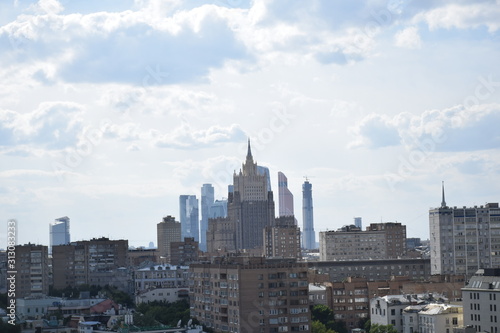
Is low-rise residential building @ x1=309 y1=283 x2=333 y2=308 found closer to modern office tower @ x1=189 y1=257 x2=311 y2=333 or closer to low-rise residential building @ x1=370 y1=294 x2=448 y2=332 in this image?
low-rise residential building @ x1=370 y1=294 x2=448 y2=332

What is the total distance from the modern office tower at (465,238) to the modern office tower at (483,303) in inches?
2011

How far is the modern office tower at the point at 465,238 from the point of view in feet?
551

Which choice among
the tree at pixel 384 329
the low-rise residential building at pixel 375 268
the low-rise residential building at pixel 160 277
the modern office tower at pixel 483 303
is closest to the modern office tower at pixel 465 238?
the low-rise residential building at pixel 375 268

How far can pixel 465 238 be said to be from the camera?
169m

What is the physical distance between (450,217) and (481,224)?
4.99 m

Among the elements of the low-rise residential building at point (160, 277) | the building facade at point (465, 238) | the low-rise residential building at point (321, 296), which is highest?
the building facade at point (465, 238)

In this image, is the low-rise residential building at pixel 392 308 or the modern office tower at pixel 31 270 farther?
the modern office tower at pixel 31 270

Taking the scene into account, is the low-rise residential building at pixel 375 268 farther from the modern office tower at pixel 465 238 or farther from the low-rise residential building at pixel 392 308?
the low-rise residential building at pixel 392 308

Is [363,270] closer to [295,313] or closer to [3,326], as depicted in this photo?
[295,313]

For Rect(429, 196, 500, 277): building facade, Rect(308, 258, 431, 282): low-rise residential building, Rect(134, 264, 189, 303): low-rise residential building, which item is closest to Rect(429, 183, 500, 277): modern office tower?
Rect(429, 196, 500, 277): building facade

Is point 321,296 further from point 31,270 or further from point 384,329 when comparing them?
point 31,270

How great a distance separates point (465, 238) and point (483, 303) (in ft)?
183

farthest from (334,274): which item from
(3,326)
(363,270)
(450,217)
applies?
(3,326)

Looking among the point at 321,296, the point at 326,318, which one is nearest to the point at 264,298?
the point at 326,318
